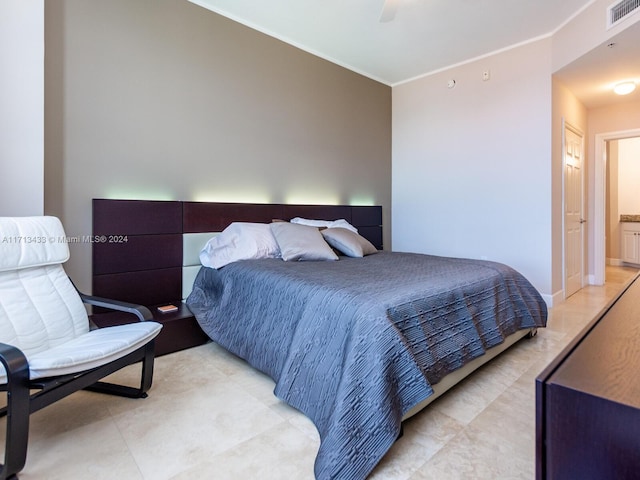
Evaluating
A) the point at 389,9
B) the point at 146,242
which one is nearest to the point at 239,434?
the point at 146,242

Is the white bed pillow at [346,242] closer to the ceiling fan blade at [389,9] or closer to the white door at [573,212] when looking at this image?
the ceiling fan blade at [389,9]

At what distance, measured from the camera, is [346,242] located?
10.7 feet

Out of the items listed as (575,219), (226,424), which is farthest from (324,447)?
(575,219)

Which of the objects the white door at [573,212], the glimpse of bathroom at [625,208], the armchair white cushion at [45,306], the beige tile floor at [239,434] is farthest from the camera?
the glimpse of bathroom at [625,208]

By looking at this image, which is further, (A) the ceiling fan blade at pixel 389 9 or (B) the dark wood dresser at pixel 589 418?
(A) the ceiling fan blade at pixel 389 9

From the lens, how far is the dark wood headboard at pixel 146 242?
263cm

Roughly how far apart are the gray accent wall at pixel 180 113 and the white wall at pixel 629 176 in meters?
5.72

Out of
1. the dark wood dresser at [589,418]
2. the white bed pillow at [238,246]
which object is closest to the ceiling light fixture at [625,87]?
the white bed pillow at [238,246]

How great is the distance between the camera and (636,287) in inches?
58.7

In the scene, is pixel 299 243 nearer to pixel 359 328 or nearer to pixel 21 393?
pixel 359 328

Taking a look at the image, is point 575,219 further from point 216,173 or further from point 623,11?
point 216,173

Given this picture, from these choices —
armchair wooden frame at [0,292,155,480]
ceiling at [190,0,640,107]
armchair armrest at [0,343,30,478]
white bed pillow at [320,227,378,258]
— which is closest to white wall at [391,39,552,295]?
ceiling at [190,0,640,107]

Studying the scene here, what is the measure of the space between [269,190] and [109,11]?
75.5 inches

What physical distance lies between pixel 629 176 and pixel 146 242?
27.2ft
